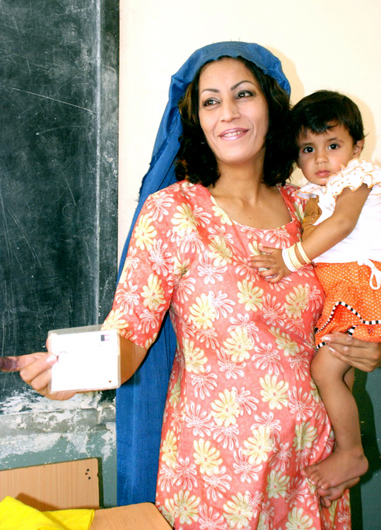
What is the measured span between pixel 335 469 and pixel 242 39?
1.55 meters

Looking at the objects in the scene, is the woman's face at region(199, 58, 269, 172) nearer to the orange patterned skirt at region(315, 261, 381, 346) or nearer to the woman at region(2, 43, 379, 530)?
the woman at region(2, 43, 379, 530)

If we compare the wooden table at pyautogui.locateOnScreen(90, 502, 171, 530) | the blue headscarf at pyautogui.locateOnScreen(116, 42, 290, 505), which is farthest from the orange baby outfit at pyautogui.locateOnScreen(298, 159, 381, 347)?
the wooden table at pyautogui.locateOnScreen(90, 502, 171, 530)

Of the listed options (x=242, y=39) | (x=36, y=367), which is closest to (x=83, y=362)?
(x=36, y=367)

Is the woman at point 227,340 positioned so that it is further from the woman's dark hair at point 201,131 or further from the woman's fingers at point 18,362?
the woman's fingers at point 18,362

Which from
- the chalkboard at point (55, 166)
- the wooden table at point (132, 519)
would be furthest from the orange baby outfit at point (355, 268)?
the chalkboard at point (55, 166)

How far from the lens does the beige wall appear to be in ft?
5.67

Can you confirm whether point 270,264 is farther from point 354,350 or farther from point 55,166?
point 55,166

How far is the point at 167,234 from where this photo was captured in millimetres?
1095

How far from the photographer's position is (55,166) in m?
1.60

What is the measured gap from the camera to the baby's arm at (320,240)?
3.65ft

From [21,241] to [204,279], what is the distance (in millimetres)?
782

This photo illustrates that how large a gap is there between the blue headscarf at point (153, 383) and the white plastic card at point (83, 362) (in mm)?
441

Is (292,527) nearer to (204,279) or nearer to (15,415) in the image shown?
(204,279)

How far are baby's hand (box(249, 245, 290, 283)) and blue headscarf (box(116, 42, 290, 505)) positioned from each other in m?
0.31
